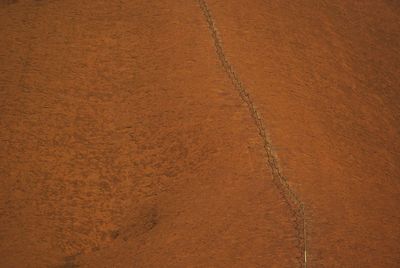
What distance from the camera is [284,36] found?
344cm

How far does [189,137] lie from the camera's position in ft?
8.68

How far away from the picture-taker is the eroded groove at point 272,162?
7.07 ft

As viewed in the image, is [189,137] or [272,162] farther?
[189,137]

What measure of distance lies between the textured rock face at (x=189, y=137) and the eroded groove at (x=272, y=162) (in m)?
0.03

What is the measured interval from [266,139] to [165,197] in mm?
755

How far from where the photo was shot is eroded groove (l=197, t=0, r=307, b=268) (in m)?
2.16

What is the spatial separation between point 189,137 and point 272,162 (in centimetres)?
57

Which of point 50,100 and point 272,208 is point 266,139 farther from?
point 50,100

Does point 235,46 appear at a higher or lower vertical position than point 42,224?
higher

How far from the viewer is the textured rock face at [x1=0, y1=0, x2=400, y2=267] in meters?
2.17

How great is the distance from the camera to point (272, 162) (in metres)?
2.47

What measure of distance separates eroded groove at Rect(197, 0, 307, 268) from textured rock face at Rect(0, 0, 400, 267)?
0.03 meters

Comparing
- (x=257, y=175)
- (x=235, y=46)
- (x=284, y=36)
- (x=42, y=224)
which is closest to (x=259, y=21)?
(x=284, y=36)

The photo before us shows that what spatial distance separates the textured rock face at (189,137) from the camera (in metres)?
2.17
